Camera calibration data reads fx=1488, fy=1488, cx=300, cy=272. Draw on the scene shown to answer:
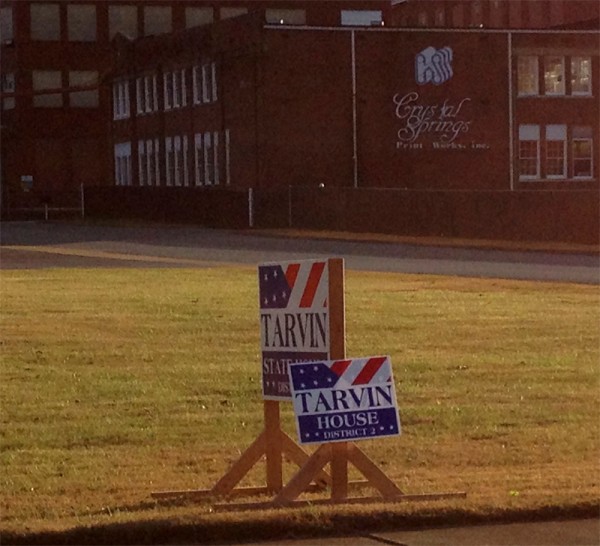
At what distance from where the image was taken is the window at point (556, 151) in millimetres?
58719

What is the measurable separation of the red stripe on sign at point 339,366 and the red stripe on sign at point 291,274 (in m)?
0.56

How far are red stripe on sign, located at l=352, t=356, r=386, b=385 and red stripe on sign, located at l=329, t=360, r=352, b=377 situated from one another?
0.10 m

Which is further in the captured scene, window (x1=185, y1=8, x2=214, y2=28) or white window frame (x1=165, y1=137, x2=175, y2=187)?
window (x1=185, y1=8, x2=214, y2=28)

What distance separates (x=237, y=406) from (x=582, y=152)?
48.7 m

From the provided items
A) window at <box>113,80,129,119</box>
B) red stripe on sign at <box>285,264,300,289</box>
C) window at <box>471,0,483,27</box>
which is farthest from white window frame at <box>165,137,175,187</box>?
red stripe on sign at <box>285,264,300,289</box>

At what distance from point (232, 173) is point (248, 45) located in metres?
5.15

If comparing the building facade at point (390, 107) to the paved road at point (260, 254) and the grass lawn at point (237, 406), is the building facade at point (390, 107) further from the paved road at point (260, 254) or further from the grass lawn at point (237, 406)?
the grass lawn at point (237, 406)

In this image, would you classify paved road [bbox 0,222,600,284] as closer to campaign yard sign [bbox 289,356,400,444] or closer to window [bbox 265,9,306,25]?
campaign yard sign [bbox 289,356,400,444]

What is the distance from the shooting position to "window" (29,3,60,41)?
79062mm

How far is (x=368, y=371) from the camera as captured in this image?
783 cm

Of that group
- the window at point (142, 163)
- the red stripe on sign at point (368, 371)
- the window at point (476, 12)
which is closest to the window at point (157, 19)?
the window at point (142, 163)

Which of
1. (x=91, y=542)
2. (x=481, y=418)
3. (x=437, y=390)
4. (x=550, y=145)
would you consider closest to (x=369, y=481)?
(x=91, y=542)

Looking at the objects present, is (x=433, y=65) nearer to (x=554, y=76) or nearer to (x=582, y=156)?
(x=554, y=76)

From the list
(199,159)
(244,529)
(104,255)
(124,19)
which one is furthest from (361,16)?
(244,529)
